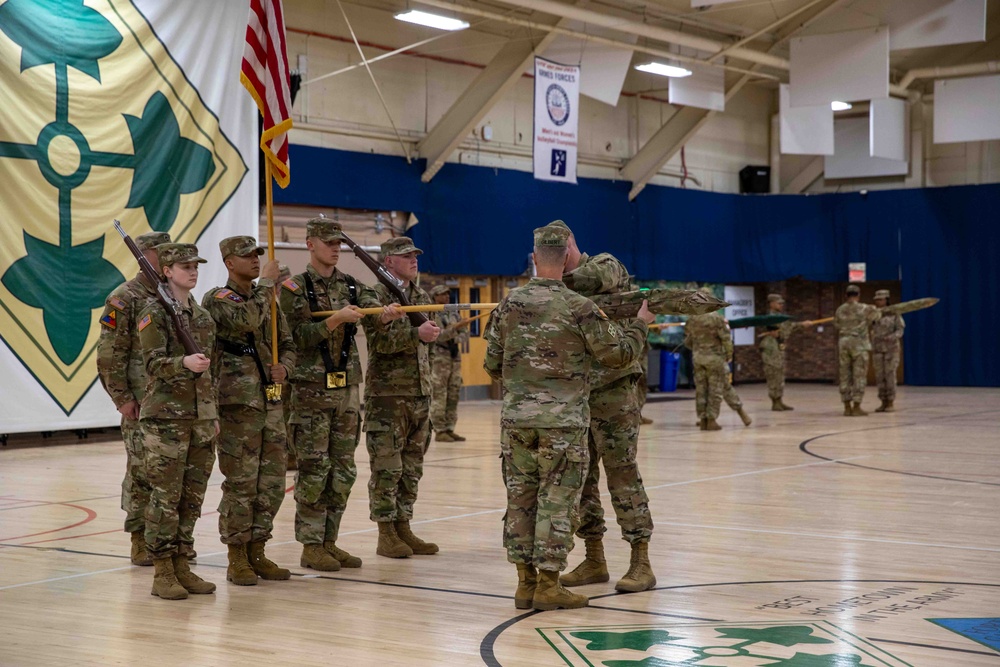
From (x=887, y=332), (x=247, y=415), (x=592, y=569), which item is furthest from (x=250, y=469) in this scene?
(x=887, y=332)

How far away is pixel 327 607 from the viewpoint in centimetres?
550

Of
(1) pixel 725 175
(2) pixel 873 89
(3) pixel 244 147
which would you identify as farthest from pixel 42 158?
(1) pixel 725 175

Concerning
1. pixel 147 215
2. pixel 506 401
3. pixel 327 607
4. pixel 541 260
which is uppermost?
pixel 147 215

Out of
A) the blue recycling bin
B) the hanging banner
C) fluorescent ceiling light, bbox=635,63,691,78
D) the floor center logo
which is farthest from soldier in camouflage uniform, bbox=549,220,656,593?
the blue recycling bin

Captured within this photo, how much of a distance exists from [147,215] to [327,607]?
9.47 metres

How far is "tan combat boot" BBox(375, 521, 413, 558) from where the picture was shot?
6.70 meters

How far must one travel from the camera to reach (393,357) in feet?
Result: 21.7

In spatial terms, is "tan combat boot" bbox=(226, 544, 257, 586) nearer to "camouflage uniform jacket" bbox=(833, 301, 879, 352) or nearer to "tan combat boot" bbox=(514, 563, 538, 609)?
"tan combat boot" bbox=(514, 563, 538, 609)

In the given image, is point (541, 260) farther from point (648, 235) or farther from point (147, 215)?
point (648, 235)

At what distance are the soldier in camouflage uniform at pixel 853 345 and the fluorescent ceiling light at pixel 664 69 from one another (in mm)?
4832

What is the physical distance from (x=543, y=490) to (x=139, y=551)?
8.70ft

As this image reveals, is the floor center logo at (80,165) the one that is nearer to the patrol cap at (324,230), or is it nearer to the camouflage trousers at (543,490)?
the patrol cap at (324,230)

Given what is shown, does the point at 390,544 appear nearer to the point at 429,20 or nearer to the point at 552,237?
the point at 552,237

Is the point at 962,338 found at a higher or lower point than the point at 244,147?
lower
